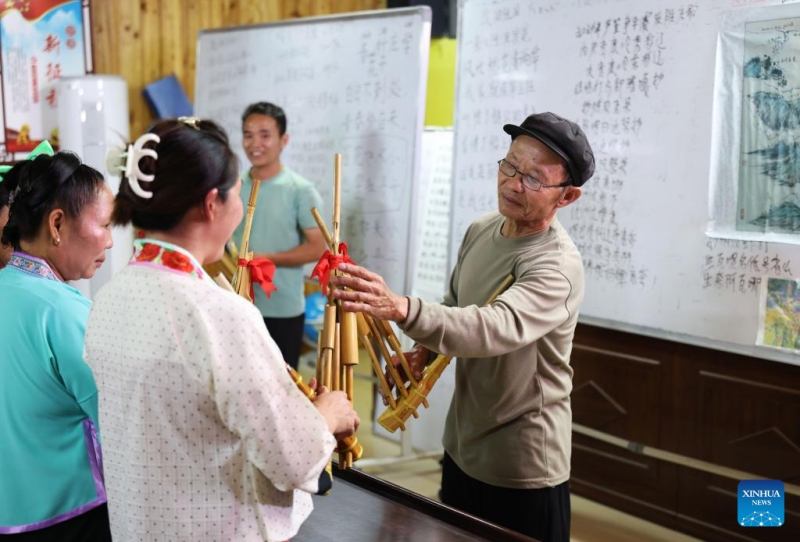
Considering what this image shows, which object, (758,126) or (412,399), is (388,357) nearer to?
(412,399)

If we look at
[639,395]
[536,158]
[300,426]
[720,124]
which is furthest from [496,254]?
[639,395]

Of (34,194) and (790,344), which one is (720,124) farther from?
(34,194)

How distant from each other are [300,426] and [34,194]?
29.3 inches

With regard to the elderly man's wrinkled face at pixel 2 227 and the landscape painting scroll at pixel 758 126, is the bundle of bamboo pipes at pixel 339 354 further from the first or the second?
the landscape painting scroll at pixel 758 126

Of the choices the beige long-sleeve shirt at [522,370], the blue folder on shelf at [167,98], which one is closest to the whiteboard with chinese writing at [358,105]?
the blue folder on shelf at [167,98]

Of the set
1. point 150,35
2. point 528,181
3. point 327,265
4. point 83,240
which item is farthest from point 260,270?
point 150,35

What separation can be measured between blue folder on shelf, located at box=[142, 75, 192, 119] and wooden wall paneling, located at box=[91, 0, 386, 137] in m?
0.09

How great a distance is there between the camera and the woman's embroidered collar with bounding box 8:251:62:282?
4.82 feet

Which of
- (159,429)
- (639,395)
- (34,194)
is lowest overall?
(639,395)

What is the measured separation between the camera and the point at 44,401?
1.39 meters

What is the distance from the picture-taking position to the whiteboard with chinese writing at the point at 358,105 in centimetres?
319

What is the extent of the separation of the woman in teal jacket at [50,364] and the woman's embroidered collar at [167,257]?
0.34 meters

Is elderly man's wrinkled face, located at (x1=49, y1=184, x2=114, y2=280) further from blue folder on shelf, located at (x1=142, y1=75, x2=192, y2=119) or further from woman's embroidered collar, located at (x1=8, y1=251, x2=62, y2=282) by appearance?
blue folder on shelf, located at (x1=142, y1=75, x2=192, y2=119)

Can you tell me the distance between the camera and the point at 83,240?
4.99 feet
